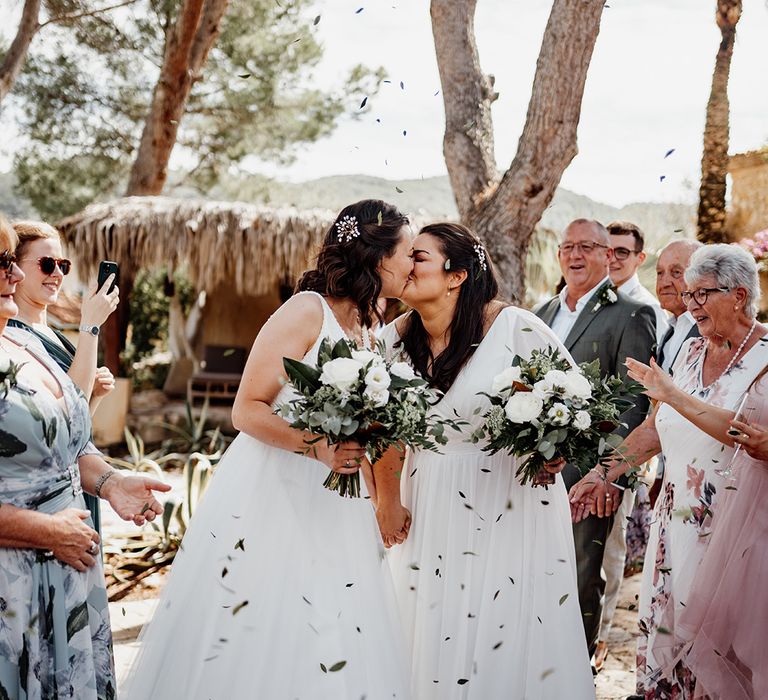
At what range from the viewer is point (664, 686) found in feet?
12.0

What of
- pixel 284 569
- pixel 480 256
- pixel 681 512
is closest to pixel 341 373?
pixel 284 569

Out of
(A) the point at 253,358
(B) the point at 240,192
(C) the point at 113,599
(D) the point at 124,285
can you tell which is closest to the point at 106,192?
(B) the point at 240,192

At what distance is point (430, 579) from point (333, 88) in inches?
765

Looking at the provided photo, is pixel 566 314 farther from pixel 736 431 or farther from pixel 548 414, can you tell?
pixel 548 414

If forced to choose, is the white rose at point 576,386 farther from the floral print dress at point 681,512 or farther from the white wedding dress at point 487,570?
the floral print dress at point 681,512

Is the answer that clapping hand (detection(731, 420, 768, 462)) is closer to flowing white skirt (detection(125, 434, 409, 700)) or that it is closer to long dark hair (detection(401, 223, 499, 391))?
long dark hair (detection(401, 223, 499, 391))

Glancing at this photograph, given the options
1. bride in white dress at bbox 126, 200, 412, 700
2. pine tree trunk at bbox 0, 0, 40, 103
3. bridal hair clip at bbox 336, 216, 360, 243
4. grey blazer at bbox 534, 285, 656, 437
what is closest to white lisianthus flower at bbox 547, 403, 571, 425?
bride in white dress at bbox 126, 200, 412, 700

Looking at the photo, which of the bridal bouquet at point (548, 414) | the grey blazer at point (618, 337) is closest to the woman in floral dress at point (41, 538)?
the bridal bouquet at point (548, 414)

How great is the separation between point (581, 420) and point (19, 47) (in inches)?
475

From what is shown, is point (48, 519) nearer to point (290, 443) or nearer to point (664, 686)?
point (290, 443)

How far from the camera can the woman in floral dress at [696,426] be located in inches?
141

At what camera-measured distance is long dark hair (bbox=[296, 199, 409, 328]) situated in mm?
3396

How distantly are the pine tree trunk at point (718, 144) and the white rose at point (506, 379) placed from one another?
11.8 meters

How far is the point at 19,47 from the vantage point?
12.6 metres
